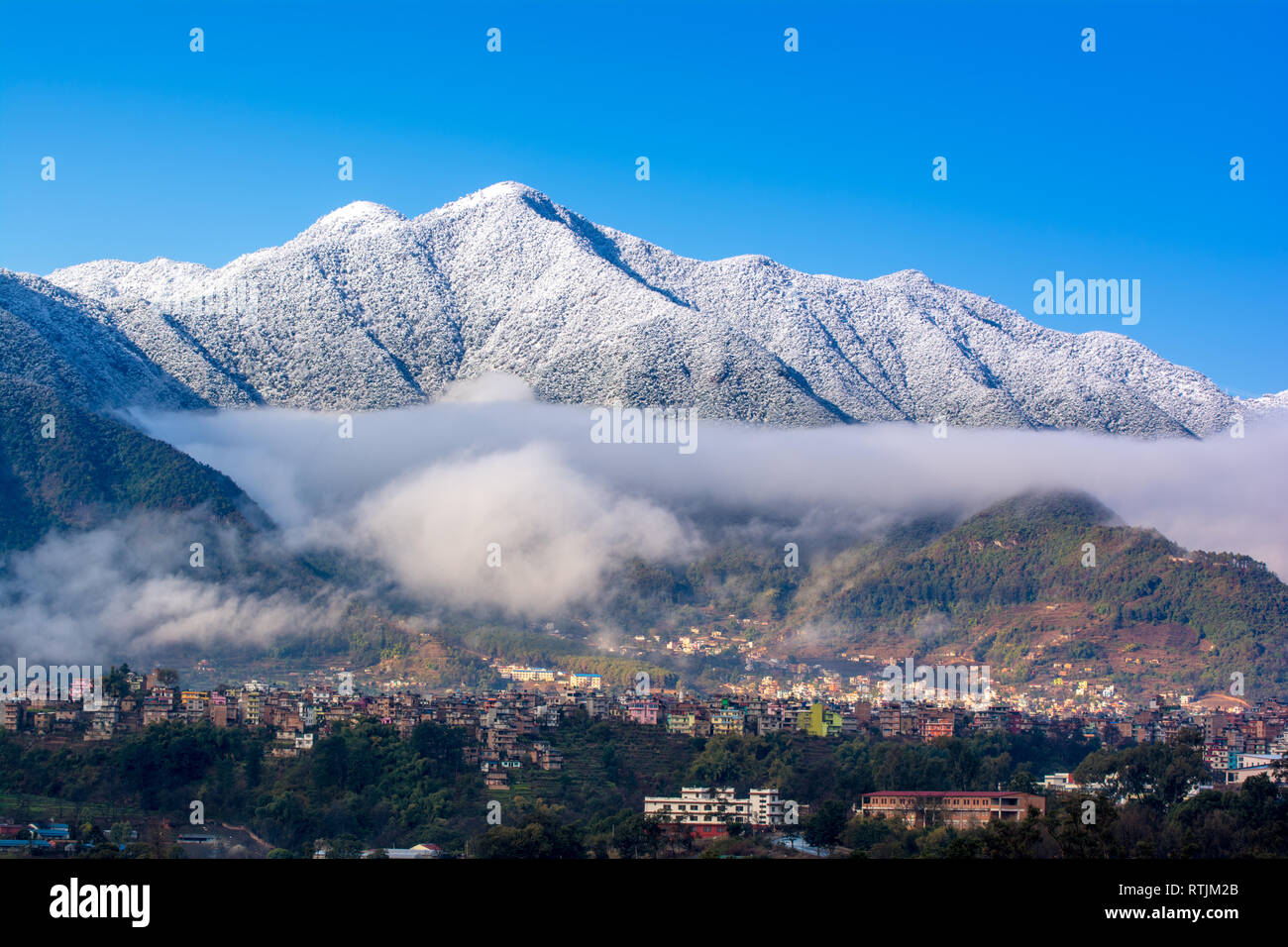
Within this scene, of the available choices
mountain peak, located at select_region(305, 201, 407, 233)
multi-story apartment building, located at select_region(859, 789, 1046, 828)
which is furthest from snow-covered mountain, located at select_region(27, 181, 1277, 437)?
multi-story apartment building, located at select_region(859, 789, 1046, 828)

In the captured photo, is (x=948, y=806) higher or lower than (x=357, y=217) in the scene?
lower

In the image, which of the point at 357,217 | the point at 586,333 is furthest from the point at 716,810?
the point at 357,217

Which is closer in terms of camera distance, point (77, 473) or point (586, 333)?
point (77, 473)

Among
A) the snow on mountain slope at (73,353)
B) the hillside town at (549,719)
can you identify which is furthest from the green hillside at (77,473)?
the hillside town at (549,719)

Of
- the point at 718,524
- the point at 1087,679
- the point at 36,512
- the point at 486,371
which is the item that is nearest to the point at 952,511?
the point at 718,524

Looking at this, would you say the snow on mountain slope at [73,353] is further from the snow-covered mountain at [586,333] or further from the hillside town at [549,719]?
the hillside town at [549,719]

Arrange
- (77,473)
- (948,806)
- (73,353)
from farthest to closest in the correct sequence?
(73,353) → (77,473) → (948,806)

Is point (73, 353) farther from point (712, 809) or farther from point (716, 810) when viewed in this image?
point (716, 810)

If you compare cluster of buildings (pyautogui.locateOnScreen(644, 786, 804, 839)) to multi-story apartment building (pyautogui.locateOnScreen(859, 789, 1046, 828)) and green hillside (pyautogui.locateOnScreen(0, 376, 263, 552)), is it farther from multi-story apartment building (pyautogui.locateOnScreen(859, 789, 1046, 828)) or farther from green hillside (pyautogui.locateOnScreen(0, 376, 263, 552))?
green hillside (pyautogui.locateOnScreen(0, 376, 263, 552))
